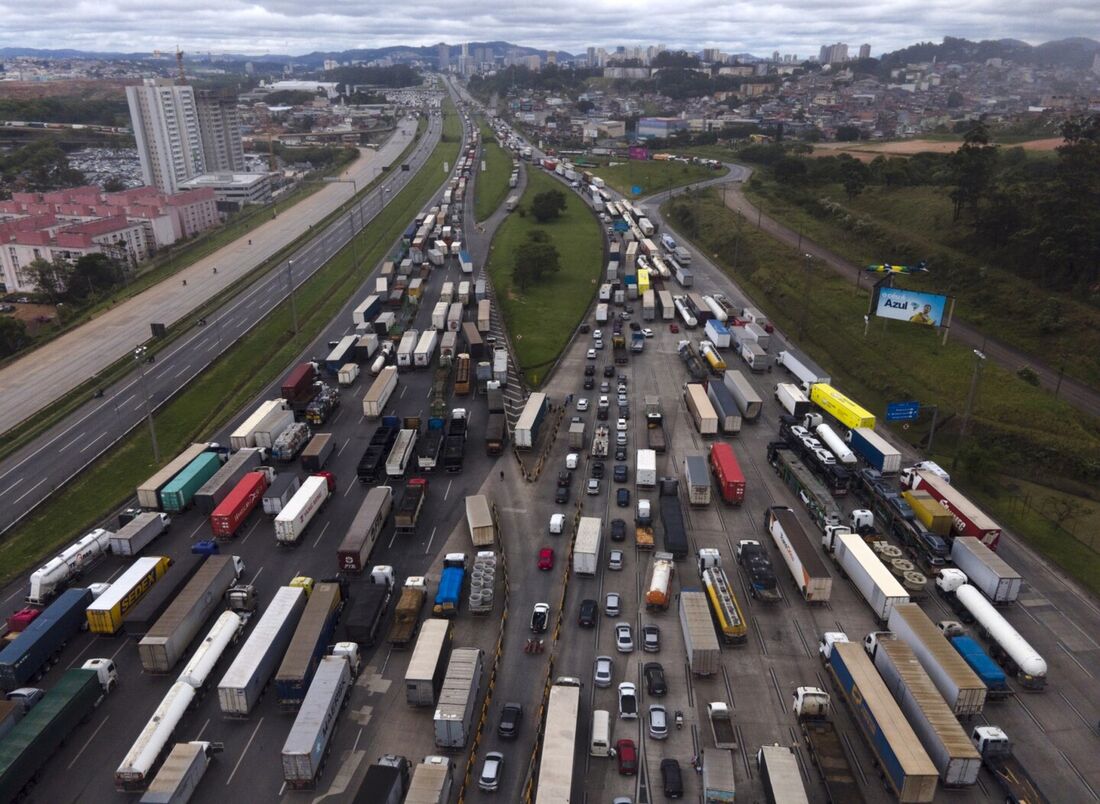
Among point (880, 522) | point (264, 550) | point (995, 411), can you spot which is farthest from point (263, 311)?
point (995, 411)

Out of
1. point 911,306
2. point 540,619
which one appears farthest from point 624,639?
point 911,306

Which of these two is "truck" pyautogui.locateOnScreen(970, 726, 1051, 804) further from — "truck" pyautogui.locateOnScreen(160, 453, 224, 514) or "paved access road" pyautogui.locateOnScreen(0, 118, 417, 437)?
"paved access road" pyautogui.locateOnScreen(0, 118, 417, 437)

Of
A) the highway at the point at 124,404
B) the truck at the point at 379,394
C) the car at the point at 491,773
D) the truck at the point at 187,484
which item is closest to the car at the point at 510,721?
the car at the point at 491,773

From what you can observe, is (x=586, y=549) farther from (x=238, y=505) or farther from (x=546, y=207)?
(x=546, y=207)

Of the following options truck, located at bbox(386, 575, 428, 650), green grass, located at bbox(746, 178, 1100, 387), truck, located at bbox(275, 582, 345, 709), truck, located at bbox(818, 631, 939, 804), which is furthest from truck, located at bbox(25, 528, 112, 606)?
green grass, located at bbox(746, 178, 1100, 387)

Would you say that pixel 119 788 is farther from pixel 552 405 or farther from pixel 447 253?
pixel 447 253

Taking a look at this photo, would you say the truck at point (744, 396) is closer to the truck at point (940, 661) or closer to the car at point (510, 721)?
the truck at point (940, 661)
